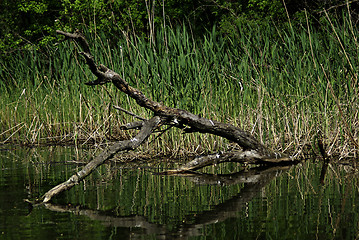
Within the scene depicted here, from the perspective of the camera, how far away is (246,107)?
7.59 m

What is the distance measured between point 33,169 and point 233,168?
2251 millimetres

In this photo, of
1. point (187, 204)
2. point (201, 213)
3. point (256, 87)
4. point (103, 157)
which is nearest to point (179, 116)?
point (103, 157)

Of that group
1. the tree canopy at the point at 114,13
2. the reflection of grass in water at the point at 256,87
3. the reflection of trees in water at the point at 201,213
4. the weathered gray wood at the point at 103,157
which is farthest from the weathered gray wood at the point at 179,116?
the tree canopy at the point at 114,13

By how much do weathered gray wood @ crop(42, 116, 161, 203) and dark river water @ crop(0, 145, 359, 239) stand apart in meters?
0.12

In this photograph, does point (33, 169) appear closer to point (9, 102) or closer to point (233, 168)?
point (233, 168)

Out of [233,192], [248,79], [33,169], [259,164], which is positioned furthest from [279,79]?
[33,169]

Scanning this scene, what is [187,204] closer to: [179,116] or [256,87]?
[179,116]

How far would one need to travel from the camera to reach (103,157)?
498cm

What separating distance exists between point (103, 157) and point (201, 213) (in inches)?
43.4

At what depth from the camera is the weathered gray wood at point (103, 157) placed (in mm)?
4836

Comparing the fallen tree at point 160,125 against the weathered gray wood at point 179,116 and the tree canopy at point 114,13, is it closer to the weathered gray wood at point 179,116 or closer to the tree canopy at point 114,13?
the weathered gray wood at point 179,116

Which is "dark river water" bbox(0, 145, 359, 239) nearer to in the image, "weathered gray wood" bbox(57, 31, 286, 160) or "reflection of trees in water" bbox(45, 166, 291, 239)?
"reflection of trees in water" bbox(45, 166, 291, 239)

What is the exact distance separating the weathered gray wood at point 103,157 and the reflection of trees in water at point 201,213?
156mm

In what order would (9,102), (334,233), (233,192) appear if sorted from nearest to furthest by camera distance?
(334,233), (233,192), (9,102)
